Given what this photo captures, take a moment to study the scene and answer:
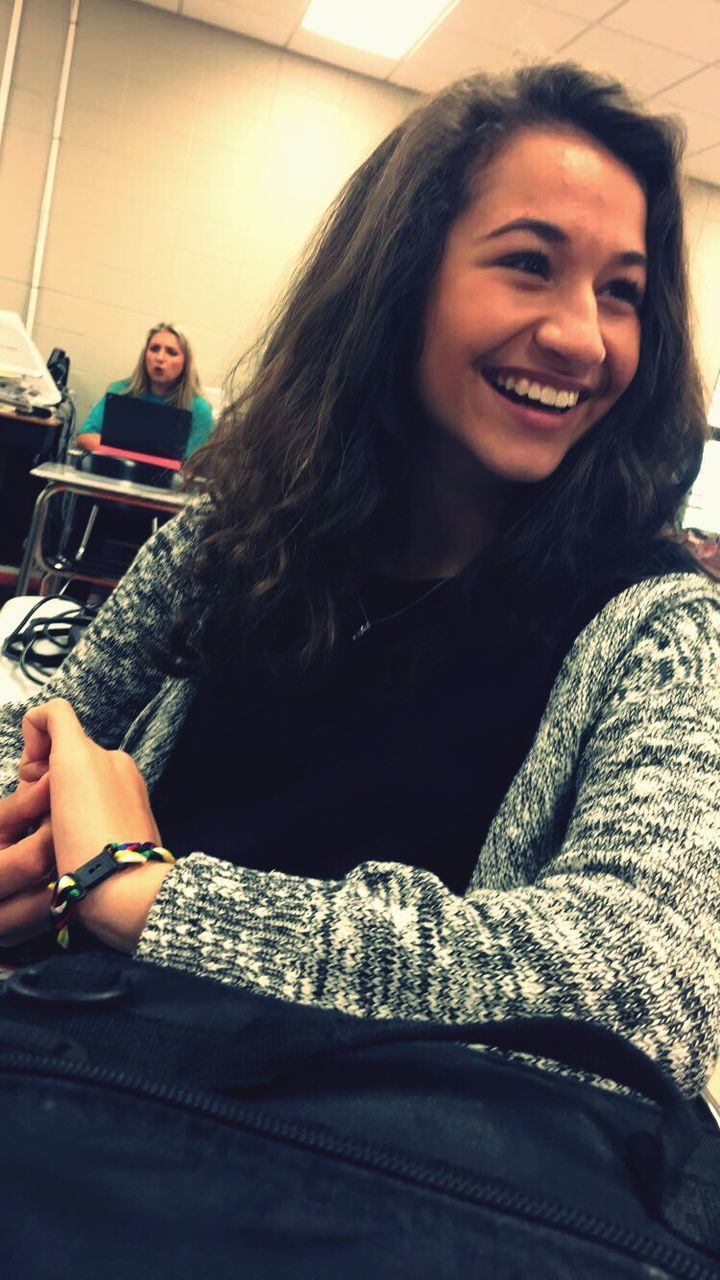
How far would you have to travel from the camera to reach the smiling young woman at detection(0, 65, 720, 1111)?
1.66ft

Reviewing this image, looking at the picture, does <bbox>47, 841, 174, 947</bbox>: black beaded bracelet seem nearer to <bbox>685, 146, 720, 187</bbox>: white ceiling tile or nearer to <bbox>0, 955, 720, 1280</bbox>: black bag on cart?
<bbox>0, 955, 720, 1280</bbox>: black bag on cart

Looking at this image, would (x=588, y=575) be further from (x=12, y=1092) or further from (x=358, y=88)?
(x=358, y=88)

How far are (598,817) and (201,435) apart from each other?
4.37 meters

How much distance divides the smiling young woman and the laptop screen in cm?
249

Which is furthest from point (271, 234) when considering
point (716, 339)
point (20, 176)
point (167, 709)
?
point (167, 709)

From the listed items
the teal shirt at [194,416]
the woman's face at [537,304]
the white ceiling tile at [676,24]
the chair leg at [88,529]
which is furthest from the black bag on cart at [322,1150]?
the teal shirt at [194,416]

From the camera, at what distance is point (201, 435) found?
4645 millimetres

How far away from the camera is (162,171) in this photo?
5.07 m

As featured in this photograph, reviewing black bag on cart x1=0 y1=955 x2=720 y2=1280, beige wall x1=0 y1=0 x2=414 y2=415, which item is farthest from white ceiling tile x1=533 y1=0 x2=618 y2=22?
black bag on cart x1=0 y1=955 x2=720 y2=1280

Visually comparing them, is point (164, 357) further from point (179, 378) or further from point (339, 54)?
point (339, 54)

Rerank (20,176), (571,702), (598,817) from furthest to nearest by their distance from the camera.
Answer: (20,176) → (571,702) → (598,817)

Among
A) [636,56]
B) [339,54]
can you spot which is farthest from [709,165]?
[339,54]

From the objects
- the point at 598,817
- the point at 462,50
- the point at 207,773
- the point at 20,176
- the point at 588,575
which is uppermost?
the point at 462,50

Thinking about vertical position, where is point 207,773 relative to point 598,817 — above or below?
below
